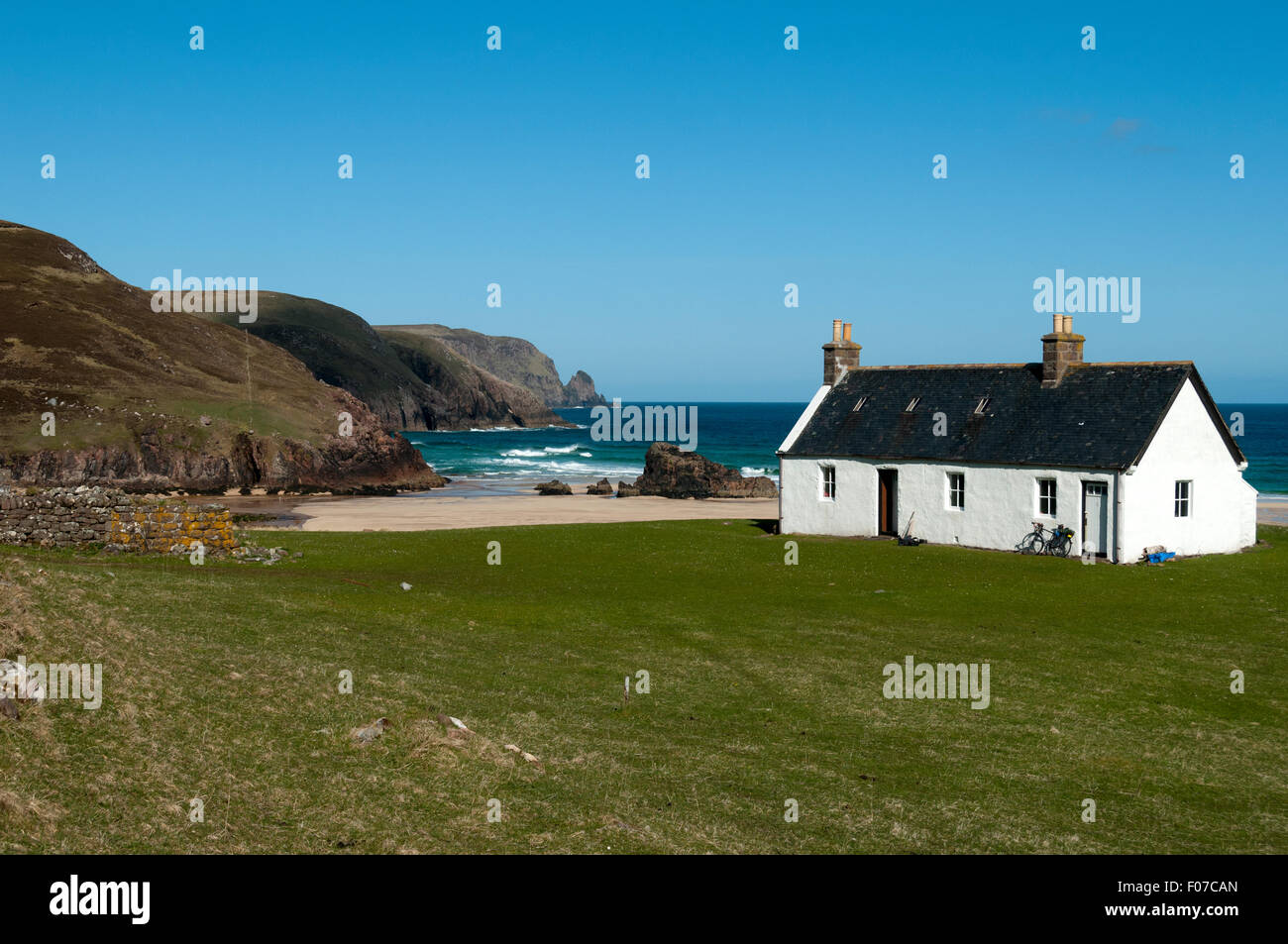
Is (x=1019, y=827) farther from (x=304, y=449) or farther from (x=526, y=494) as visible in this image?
(x=304, y=449)

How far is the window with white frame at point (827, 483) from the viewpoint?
4562 cm

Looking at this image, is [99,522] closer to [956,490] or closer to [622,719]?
[622,719]

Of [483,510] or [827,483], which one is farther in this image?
[483,510]

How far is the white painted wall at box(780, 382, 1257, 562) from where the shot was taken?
36781 millimetres

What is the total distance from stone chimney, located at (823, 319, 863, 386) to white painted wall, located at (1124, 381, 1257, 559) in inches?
613

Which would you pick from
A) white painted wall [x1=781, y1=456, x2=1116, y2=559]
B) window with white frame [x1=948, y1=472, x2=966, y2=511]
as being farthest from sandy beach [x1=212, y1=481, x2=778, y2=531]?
window with white frame [x1=948, y1=472, x2=966, y2=511]

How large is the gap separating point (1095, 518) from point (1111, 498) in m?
1.00

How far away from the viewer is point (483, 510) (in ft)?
226

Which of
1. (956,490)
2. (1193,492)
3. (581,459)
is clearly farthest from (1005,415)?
(581,459)

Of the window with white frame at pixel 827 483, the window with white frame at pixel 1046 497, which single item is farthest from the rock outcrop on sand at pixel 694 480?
the window with white frame at pixel 1046 497

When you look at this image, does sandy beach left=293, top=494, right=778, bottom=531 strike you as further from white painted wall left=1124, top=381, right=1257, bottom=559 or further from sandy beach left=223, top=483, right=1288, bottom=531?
white painted wall left=1124, top=381, right=1257, bottom=559
